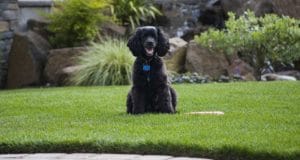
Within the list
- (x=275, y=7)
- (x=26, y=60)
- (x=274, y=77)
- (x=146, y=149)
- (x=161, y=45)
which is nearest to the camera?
(x=146, y=149)

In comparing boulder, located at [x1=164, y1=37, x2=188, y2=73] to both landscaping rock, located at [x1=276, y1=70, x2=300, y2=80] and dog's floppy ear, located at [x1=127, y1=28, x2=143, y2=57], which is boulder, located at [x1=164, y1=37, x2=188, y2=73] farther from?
dog's floppy ear, located at [x1=127, y1=28, x2=143, y2=57]

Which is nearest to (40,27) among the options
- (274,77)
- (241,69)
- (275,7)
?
(241,69)

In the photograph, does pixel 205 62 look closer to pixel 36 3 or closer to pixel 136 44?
pixel 36 3

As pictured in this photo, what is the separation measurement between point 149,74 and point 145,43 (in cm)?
35

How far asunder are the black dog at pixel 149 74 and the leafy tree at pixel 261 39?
17.0 ft

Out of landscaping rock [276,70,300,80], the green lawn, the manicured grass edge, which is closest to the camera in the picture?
the manicured grass edge

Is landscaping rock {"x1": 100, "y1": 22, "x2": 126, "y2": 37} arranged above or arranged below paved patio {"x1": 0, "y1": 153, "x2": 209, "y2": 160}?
above

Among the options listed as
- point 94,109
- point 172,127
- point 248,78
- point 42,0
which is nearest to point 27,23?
point 42,0

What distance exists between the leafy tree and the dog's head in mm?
5127

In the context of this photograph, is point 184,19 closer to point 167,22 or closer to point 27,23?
point 167,22

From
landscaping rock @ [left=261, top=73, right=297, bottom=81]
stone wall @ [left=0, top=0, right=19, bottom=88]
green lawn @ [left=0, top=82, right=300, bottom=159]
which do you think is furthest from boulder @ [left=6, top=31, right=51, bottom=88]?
landscaping rock @ [left=261, top=73, right=297, bottom=81]

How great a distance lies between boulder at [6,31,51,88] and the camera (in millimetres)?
13453

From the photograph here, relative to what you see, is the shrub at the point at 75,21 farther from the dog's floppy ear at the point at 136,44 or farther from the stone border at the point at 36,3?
the dog's floppy ear at the point at 136,44

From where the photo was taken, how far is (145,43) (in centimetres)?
726
